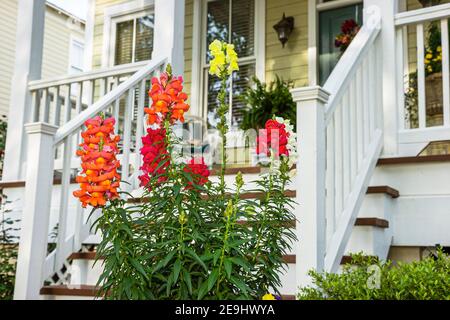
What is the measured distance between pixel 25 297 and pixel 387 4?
313cm

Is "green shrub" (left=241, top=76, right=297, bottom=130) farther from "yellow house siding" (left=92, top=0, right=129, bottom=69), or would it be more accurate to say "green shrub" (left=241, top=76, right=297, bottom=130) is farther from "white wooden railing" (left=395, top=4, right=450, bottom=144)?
"yellow house siding" (left=92, top=0, right=129, bottom=69)

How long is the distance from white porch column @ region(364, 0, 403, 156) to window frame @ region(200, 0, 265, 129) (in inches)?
105

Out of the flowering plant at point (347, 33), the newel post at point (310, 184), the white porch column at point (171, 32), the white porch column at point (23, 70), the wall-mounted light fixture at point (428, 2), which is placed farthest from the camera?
the flowering plant at point (347, 33)

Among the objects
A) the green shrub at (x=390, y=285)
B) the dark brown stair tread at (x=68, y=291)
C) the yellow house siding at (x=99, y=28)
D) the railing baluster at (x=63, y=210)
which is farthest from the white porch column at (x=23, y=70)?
the green shrub at (x=390, y=285)

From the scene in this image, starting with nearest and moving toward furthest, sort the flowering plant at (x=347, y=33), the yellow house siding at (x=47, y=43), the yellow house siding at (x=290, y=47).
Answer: the flowering plant at (x=347, y=33) → the yellow house siding at (x=290, y=47) → the yellow house siding at (x=47, y=43)

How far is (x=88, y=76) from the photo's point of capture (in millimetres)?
5074

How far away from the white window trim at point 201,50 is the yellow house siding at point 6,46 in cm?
627

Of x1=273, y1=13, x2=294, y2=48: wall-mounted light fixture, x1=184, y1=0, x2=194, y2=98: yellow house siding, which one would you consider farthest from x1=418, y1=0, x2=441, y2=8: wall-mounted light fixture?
x1=184, y1=0, x2=194, y2=98: yellow house siding

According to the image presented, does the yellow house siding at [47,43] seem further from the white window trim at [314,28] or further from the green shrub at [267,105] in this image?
the white window trim at [314,28]

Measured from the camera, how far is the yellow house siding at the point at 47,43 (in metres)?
12.1

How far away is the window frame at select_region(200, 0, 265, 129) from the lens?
670 cm

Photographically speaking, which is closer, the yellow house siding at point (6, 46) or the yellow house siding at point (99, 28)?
the yellow house siding at point (99, 28)

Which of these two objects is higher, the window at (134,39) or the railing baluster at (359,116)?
the window at (134,39)

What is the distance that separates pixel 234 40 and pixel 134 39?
1524 mm
